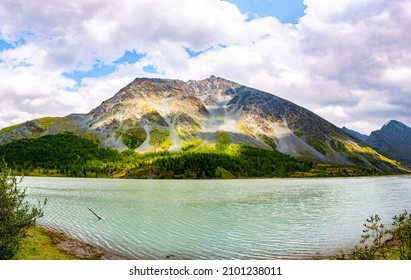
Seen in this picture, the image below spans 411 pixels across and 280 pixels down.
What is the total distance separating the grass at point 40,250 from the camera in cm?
2981

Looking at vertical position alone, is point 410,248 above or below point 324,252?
above

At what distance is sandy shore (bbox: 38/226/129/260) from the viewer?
3309cm

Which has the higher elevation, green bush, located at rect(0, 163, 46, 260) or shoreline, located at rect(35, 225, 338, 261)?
green bush, located at rect(0, 163, 46, 260)

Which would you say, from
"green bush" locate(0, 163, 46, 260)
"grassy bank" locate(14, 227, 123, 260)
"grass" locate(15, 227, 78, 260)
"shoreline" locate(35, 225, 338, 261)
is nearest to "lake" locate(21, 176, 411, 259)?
"shoreline" locate(35, 225, 338, 261)

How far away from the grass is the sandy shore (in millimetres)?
706

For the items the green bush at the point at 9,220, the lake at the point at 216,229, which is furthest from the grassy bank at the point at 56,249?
the green bush at the point at 9,220

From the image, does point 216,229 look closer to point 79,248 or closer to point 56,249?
point 79,248

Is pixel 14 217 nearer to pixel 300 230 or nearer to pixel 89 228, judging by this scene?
pixel 89 228

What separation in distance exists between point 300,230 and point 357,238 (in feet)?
25.3

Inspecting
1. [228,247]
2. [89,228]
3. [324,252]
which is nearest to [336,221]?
[324,252]

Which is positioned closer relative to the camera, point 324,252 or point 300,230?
point 324,252

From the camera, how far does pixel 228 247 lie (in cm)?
3703

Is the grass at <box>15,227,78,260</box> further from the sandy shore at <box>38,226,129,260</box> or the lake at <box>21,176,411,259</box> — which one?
the lake at <box>21,176,411,259</box>
